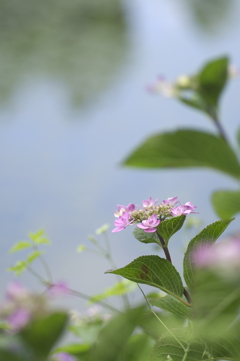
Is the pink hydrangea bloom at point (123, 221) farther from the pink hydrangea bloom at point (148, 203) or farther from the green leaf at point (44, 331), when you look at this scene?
the green leaf at point (44, 331)

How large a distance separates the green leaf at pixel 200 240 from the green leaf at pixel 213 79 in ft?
0.71

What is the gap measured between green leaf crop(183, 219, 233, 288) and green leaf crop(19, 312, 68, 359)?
7.8 inches

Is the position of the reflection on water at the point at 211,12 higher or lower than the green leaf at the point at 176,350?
higher

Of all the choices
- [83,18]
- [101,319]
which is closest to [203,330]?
[101,319]

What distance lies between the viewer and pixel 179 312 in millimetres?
336

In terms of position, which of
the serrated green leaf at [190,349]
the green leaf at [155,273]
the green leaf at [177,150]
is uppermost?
the green leaf at [177,150]

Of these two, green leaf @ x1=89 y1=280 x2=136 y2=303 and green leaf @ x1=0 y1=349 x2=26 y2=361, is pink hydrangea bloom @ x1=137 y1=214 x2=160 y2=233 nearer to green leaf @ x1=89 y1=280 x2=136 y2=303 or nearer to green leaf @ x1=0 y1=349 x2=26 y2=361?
green leaf @ x1=0 y1=349 x2=26 y2=361

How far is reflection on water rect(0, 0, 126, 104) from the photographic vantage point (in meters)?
8.05

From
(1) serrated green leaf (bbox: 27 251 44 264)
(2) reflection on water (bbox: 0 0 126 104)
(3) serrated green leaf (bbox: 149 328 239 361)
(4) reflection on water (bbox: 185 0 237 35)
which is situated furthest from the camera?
(4) reflection on water (bbox: 185 0 237 35)

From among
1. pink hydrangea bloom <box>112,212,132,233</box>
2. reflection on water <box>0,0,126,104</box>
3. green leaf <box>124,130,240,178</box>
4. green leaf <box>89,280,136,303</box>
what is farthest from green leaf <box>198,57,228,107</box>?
reflection on water <box>0,0,126,104</box>

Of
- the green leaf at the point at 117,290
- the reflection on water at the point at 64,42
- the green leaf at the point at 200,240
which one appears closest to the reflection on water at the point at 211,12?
the reflection on water at the point at 64,42

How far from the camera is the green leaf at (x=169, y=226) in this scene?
36 cm

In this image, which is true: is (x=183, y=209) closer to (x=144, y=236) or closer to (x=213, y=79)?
(x=144, y=236)

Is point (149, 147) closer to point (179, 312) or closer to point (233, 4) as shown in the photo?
point (179, 312)
